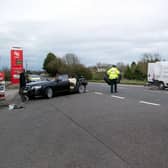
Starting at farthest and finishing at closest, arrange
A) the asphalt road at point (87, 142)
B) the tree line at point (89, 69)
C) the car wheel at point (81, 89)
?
the tree line at point (89, 69) → the car wheel at point (81, 89) → the asphalt road at point (87, 142)

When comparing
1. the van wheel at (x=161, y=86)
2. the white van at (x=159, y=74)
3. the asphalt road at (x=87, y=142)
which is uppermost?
the white van at (x=159, y=74)

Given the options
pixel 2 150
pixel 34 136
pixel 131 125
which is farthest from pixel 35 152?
pixel 131 125

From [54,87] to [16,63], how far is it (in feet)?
38.7

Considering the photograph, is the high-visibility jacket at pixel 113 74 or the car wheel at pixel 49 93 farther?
the high-visibility jacket at pixel 113 74

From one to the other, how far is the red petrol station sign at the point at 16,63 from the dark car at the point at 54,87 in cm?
1015

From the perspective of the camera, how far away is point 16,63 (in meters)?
26.0

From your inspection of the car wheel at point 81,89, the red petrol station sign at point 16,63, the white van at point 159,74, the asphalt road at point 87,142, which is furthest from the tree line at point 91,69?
the asphalt road at point 87,142

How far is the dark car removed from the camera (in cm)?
1482

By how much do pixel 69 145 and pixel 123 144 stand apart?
1.08 m

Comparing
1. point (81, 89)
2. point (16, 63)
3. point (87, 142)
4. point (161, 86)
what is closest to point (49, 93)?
point (81, 89)

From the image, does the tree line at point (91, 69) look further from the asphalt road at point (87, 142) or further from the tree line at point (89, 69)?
the asphalt road at point (87, 142)

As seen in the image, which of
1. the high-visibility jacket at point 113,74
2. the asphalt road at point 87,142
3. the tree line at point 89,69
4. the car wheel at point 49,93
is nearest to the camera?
the asphalt road at point 87,142

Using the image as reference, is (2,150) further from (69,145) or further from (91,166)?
(91,166)

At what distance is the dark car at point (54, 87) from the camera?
1482cm
